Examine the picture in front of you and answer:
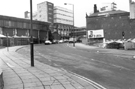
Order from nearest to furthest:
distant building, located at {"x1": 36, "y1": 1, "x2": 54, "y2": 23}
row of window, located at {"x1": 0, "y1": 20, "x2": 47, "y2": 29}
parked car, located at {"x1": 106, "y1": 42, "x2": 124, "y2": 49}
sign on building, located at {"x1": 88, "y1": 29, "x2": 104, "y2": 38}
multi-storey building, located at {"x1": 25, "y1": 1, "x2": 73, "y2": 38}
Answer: parked car, located at {"x1": 106, "y1": 42, "x2": 124, "y2": 49}, row of window, located at {"x1": 0, "y1": 20, "x2": 47, "y2": 29}, sign on building, located at {"x1": 88, "y1": 29, "x2": 104, "y2": 38}, distant building, located at {"x1": 36, "y1": 1, "x2": 54, "y2": 23}, multi-storey building, located at {"x1": 25, "y1": 1, "x2": 73, "y2": 38}

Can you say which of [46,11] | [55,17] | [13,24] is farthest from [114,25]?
[55,17]

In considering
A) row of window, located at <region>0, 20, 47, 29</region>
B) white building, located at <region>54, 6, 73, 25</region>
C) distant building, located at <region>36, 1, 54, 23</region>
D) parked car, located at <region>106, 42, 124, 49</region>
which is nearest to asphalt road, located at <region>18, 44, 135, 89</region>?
parked car, located at <region>106, 42, 124, 49</region>

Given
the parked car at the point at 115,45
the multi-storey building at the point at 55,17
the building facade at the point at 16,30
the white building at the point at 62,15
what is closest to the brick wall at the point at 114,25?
the parked car at the point at 115,45

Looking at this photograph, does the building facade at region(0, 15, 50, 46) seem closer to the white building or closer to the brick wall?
the brick wall

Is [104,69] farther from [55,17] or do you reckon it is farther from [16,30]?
[55,17]

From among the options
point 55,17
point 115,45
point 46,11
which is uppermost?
point 46,11

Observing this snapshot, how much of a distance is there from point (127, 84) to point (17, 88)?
4.86 meters

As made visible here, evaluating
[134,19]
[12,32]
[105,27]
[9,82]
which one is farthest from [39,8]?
[9,82]

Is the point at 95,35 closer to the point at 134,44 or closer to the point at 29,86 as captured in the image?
the point at 134,44

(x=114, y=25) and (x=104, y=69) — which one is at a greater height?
(x=114, y=25)

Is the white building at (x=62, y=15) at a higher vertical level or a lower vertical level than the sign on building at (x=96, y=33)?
higher

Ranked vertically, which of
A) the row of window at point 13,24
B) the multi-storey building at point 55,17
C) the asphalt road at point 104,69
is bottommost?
the asphalt road at point 104,69

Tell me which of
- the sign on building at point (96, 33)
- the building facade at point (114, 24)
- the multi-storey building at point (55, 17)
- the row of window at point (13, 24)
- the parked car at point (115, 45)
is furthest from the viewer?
the multi-storey building at point (55, 17)

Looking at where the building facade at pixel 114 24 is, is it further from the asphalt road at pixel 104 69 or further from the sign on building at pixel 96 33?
the asphalt road at pixel 104 69
